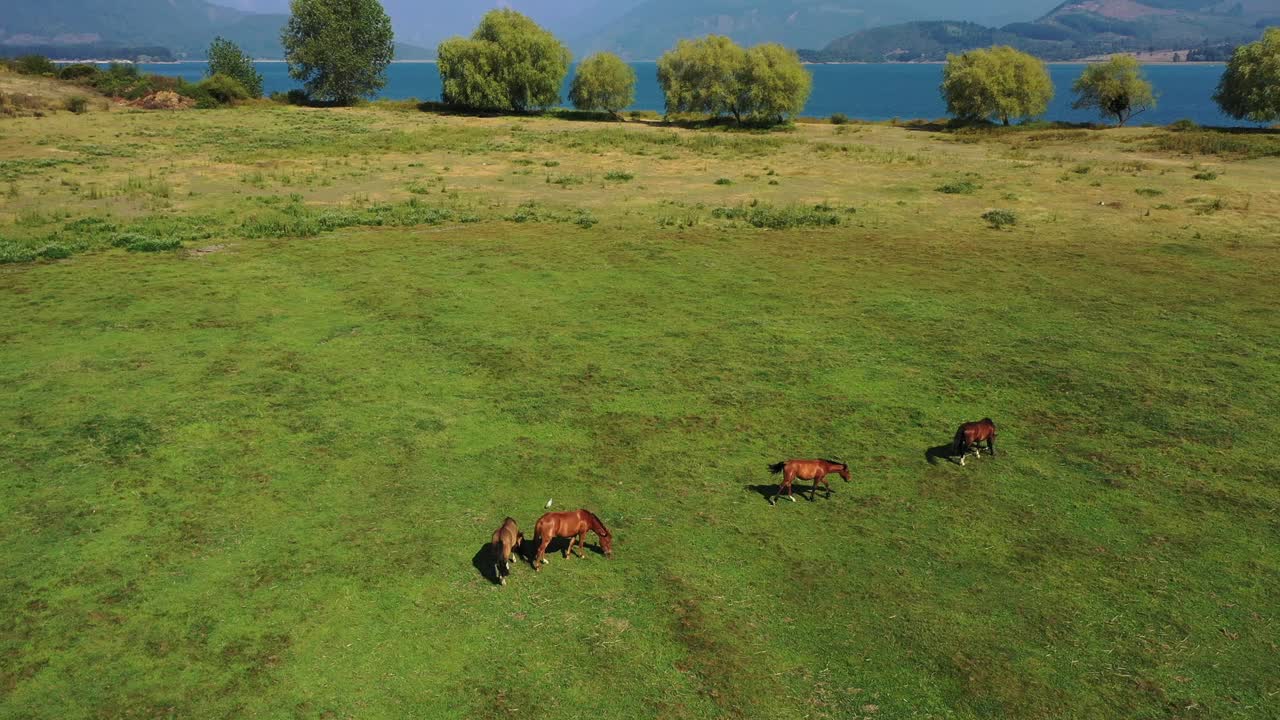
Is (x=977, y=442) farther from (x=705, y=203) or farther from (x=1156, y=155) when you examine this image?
(x=1156, y=155)

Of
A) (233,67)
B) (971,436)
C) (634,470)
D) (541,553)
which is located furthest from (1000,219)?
(233,67)

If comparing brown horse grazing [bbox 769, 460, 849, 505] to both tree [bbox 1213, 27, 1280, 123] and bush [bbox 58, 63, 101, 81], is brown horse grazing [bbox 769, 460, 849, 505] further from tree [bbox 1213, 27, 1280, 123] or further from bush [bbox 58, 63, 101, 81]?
bush [bbox 58, 63, 101, 81]

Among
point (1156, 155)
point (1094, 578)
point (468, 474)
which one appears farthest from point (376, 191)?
point (1156, 155)

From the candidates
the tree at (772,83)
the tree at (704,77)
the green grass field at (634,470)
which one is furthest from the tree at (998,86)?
the green grass field at (634,470)

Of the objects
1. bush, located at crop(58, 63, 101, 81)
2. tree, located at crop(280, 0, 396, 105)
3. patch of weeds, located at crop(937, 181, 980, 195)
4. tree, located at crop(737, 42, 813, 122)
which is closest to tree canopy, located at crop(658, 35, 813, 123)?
tree, located at crop(737, 42, 813, 122)

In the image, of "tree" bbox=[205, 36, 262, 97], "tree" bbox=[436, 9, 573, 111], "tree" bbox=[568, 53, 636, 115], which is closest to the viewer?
"tree" bbox=[436, 9, 573, 111]
